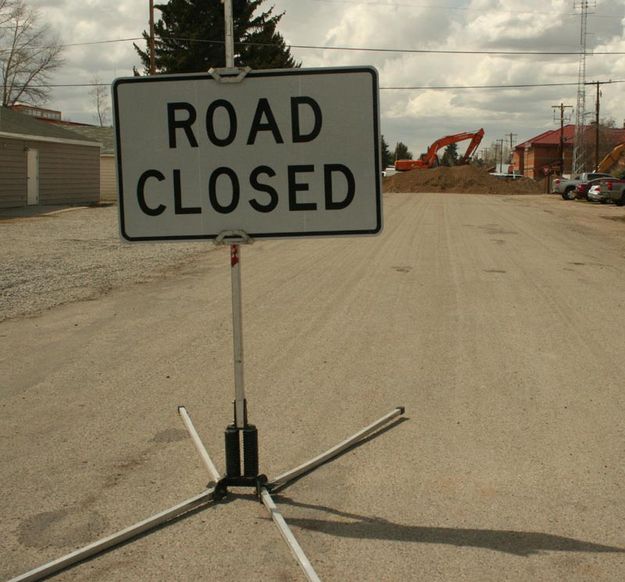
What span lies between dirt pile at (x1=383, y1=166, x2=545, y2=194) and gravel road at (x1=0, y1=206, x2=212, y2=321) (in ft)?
135

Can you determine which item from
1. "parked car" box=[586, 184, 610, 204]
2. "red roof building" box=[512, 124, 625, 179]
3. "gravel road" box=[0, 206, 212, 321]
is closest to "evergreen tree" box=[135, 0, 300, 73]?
"parked car" box=[586, 184, 610, 204]

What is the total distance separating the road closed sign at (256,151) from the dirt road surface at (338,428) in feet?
4.65

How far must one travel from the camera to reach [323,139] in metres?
4.05

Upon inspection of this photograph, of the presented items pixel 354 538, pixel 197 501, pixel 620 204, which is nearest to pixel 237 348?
pixel 197 501

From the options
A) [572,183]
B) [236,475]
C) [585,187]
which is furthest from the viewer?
[572,183]

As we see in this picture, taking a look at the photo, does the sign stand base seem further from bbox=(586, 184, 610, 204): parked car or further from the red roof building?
the red roof building

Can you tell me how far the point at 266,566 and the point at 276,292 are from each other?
7.89 m

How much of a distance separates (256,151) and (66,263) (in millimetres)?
11783

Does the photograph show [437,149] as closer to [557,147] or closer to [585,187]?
[585,187]

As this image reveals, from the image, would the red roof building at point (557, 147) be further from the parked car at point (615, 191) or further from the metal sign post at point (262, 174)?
the metal sign post at point (262, 174)

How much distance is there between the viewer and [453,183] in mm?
63438

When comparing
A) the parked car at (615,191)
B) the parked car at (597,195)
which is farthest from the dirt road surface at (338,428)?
the parked car at (597,195)

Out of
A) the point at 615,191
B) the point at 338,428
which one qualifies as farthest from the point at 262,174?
the point at 615,191

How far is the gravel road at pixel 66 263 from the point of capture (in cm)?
1123
